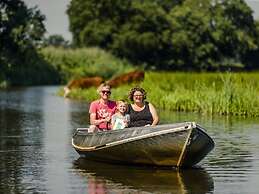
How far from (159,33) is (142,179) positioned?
63.0 meters

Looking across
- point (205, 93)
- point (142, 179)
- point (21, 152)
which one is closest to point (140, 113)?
point (142, 179)

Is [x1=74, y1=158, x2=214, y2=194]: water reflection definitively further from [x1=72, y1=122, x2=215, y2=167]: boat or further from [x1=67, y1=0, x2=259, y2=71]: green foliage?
[x1=67, y1=0, x2=259, y2=71]: green foliage

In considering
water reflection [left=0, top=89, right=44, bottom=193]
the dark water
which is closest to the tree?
water reflection [left=0, top=89, right=44, bottom=193]

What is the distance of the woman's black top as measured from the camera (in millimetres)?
14000

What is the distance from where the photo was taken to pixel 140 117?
14023 millimetres

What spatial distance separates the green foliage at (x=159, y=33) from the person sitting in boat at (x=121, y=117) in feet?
185

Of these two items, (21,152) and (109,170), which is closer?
(109,170)

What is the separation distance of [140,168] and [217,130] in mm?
7638

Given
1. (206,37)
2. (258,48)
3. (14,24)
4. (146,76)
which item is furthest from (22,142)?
(258,48)

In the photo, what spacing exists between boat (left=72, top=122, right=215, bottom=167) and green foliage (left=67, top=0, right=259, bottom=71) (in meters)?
56.8

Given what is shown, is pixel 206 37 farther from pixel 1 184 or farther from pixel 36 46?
pixel 1 184

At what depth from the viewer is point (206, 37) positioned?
8000 cm

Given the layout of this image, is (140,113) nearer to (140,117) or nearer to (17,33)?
(140,117)

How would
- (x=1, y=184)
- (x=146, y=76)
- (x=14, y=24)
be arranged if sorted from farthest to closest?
1. (x=14, y=24)
2. (x=146, y=76)
3. (x=1, y=184)
